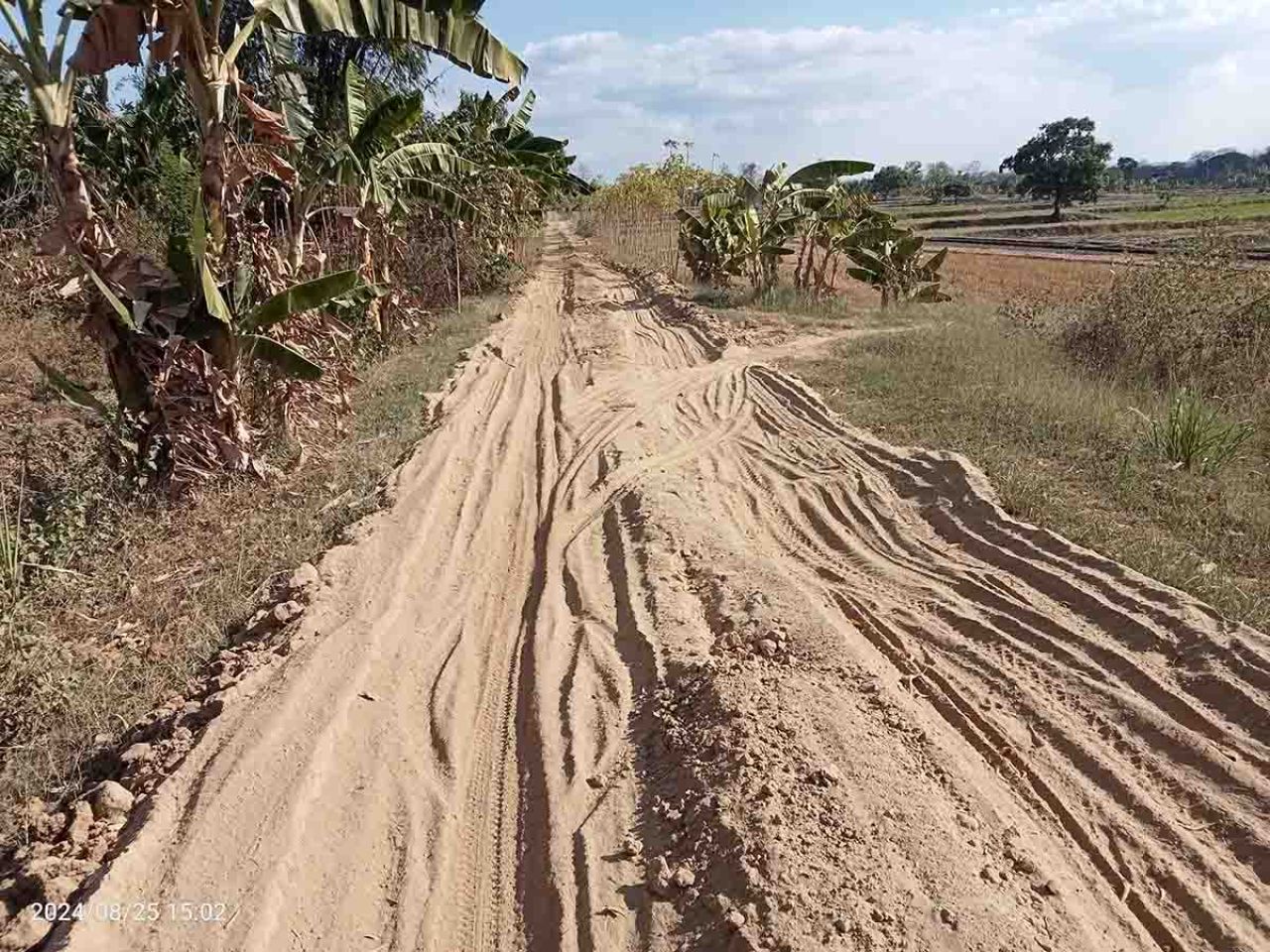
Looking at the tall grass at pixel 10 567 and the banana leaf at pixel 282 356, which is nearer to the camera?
the tall grass at pixel 10 567

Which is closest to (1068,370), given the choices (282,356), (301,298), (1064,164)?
(301,298)

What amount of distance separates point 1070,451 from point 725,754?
493 centimetres

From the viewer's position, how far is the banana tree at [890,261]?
16.9m

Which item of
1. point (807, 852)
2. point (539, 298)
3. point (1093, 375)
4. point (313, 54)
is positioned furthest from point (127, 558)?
point (313, 54)

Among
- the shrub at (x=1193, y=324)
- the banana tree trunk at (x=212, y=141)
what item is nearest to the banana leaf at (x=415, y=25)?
the banana tree trunk at (x=212, y=141)

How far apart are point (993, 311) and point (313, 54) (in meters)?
14.8

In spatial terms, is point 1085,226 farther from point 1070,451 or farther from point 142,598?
point 142,598

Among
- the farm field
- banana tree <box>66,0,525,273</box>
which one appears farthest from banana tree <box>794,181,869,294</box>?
the farm field

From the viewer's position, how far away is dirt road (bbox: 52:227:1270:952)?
3053 mm

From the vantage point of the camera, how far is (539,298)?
18.8 meters

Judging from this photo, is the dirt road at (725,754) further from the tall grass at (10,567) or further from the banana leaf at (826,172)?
the banana leaf at (826,172)

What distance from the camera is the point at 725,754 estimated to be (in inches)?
146

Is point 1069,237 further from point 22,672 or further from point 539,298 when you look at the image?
point 22,672

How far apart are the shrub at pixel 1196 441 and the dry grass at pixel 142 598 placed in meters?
6.19
